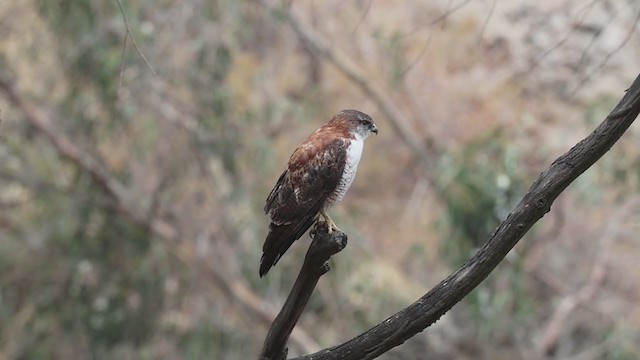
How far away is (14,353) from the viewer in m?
5.37

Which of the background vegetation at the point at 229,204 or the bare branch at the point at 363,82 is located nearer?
the background vegetation at the point at 229,204

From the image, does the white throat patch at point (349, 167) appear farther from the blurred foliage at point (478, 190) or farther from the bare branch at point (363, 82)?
the bare branch at point (363, 82)

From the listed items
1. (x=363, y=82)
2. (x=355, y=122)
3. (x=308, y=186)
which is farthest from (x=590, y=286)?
(x=308, y=186)

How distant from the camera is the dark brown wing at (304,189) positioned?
73.5 inches

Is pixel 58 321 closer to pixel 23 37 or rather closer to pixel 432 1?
pixel 23 37

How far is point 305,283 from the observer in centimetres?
186

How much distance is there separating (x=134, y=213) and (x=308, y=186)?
3.60 metres

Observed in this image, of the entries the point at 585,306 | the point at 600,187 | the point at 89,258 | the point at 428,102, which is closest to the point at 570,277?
the point at 585,306

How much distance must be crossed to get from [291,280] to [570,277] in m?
1.75

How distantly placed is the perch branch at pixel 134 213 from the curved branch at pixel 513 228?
3.54 meters

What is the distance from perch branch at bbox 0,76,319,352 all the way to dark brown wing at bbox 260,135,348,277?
3.44m

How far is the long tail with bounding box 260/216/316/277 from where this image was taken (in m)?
1.87

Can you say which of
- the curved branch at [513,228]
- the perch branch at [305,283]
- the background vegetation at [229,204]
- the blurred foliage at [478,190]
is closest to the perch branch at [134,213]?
→ the background vegetation at [229,204]

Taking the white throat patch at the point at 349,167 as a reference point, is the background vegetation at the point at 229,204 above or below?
above
